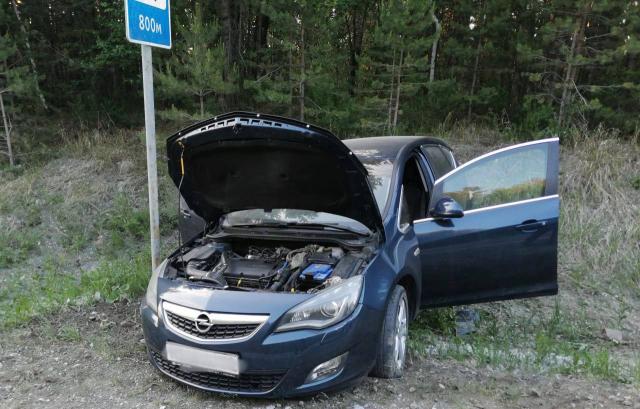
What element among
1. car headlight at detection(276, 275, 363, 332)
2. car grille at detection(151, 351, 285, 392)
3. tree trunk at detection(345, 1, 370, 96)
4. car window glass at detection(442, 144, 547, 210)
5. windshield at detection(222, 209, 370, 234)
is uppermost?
tree trunk at detection(345, 1, 370, 96)

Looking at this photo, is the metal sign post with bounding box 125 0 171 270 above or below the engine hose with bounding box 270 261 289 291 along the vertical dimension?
above

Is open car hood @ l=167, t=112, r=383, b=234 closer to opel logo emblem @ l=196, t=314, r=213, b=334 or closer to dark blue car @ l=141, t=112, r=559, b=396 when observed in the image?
dark blue car @ l=141, t=112, r=559, b=396

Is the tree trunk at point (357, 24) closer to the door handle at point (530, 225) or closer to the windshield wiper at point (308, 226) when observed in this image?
the door handle at point (530, 225)

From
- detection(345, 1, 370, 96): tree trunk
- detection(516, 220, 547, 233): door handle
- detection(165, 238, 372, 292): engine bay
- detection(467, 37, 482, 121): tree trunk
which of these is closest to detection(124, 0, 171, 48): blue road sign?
detection(165, 238, 372, 292): engine bay

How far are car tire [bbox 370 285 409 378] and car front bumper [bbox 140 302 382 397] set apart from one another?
225mm

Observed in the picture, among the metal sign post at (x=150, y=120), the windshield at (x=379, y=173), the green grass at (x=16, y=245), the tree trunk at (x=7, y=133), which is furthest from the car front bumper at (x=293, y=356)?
the tree trunk at (x=7, y=133)

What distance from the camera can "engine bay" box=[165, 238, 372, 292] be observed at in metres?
3.22

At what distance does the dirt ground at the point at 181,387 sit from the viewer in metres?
3.01

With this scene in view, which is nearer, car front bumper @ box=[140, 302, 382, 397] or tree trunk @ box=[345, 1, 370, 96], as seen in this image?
car front bumper @ box=[140, 302, 382, 397]

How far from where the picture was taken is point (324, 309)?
283 cm

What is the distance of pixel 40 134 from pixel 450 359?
12501 mm

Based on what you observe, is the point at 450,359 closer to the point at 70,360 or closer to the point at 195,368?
the point at 195,368

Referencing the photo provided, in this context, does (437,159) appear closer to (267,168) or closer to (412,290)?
(412,290)

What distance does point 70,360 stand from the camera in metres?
3.57
